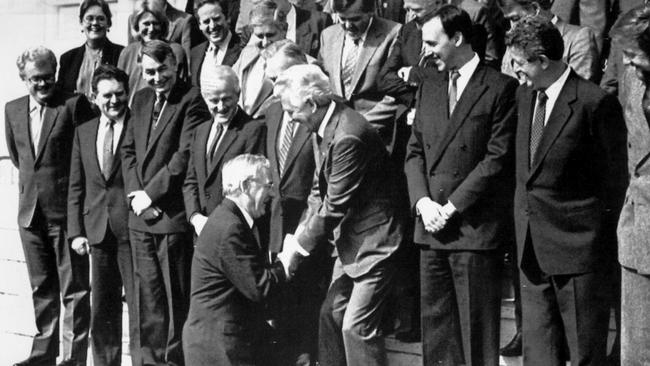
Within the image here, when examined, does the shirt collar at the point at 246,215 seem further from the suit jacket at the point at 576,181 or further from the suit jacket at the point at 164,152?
the suit jacket at the point at 576,181

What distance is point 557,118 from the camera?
17.4ft

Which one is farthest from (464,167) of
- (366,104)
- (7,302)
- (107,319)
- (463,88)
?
(7,302)

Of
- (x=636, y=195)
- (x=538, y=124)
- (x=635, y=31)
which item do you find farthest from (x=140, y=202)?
(x=635, y=31)

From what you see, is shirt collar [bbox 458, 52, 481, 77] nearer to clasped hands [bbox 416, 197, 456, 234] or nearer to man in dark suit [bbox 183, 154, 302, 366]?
clasped hands [bbox 416, 197, 456, 234]

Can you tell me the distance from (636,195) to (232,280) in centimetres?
204

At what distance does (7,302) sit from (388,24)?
12.9ft

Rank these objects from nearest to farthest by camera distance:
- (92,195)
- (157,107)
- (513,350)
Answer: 1. (513,350)
2. (157,107)
3. (92,195)

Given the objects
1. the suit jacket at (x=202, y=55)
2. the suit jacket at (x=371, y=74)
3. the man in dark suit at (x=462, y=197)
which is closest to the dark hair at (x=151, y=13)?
the suit jacket at (x=202, y=55)

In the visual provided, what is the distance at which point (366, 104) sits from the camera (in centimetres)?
673

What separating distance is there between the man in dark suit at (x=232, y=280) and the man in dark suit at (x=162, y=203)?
120 centimetres

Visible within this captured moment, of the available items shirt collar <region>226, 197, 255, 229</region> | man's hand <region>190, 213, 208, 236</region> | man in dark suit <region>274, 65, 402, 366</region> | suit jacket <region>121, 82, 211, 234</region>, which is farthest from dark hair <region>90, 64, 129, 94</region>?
shirt collar <region>226, 197, 255, 229</region>

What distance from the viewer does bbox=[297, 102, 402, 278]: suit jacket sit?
5.90 meters

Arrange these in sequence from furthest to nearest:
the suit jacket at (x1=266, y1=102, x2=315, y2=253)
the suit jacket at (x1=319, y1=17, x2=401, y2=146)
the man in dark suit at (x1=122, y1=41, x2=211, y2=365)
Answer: the man in dark suit at (x1=122, y1=41, x2=211, y2=365) < the suit jacket at (x1=319, y1=17, x2=401, y2=146) < the suit jacket at (x1=266, y1=102, x2=315, y2=253)

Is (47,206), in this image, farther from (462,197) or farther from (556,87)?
(556,87)
